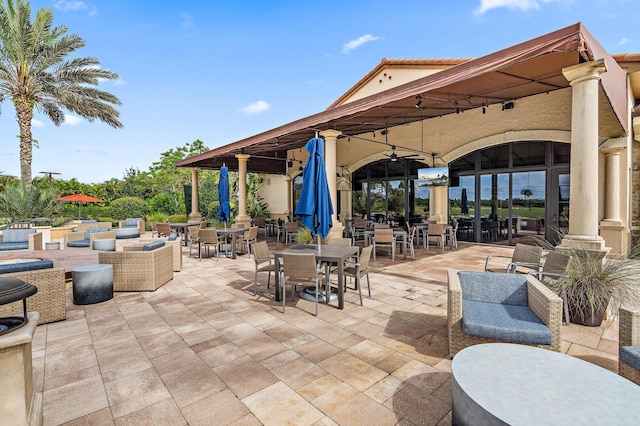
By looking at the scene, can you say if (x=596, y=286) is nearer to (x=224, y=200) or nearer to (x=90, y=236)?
(x=224, y=200)

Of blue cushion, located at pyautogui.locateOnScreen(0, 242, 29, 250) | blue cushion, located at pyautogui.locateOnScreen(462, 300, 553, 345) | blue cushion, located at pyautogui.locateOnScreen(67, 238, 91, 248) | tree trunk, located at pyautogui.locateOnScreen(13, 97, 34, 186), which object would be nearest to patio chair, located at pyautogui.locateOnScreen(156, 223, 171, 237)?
blue cushion, located at pyautogui.locateOnScreen(67, 238, 91, 248)

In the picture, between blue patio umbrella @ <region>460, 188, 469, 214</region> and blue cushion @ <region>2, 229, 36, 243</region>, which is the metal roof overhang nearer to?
blue patio umbrella @ <region>460, 188, 469, 214</region>

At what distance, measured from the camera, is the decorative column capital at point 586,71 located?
4320mm

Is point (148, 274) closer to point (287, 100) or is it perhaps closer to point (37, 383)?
point (37, 383)

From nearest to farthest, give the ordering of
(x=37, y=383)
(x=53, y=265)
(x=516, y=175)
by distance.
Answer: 1. (x=37, y=383)
2. (x=53, y=265)
3. (x=516, y=175)

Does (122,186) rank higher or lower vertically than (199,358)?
higher

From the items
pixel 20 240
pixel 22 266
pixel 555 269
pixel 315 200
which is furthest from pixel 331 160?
pixel 20 240

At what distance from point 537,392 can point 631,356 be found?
102 cm

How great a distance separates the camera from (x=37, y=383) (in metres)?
2.49

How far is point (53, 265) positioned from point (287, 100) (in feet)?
62.9

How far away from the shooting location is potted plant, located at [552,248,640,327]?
11.1ft

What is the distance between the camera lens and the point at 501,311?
9.79 feet

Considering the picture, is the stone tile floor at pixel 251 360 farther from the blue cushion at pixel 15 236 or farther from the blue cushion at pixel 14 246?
the blue cushion at pixel 15 236

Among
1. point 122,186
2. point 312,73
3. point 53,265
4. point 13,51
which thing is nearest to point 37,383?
point 53,265
